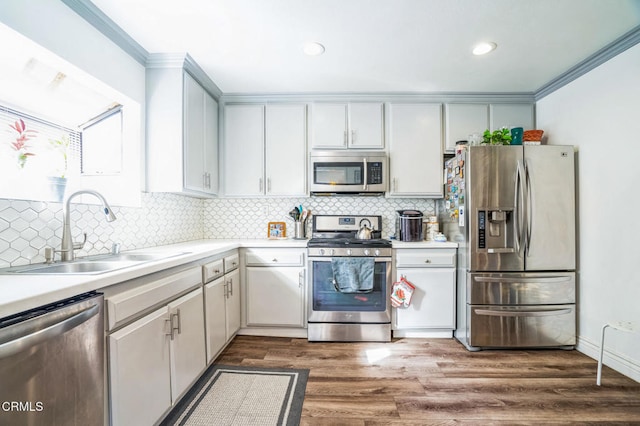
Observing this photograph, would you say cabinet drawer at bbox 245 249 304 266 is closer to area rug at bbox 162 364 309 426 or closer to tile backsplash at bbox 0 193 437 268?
tile backsplash at bbox 0 193 437 268

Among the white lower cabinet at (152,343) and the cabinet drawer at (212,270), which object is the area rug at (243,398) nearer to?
the white lower cabinet at (152,343)

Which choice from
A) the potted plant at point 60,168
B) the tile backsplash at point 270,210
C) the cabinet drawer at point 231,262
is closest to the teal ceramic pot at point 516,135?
the tile backsplash at point 270,210

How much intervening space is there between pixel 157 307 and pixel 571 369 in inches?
119

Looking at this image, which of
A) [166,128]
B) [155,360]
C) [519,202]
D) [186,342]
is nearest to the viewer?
[155,360]

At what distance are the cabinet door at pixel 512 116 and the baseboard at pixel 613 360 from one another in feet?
7.00

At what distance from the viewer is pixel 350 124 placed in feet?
9.43

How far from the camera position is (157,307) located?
1420 millimetres

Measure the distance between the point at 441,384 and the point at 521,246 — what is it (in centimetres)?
137

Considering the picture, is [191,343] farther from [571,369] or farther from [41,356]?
[571,369]

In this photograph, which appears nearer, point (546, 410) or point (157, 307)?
point (157, 307)

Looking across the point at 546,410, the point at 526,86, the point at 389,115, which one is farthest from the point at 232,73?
the point at 546,410

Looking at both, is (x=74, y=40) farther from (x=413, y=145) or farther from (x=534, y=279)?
(x=534, y=279)

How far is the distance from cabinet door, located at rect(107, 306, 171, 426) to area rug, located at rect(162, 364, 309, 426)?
24 centimetres

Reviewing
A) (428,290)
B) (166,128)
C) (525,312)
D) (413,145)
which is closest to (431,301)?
(428,290)
